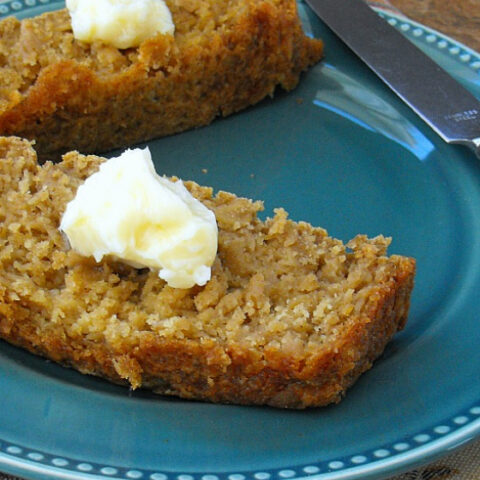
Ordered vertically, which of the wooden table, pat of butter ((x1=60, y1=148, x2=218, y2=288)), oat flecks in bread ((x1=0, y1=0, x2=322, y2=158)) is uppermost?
the wooden table

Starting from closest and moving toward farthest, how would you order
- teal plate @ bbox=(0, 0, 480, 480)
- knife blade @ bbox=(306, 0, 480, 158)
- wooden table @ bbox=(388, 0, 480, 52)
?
teal plate @ bbox=(0, 0, 480, 480) → knife blade @ bbox=(306, 0, 480, 158) → wooden table @ bbox=(388, 0, 480, 52)

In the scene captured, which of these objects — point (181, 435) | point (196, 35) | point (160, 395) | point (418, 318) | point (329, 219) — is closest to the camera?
point (181, 435)

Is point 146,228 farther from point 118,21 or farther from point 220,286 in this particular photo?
point 118,21

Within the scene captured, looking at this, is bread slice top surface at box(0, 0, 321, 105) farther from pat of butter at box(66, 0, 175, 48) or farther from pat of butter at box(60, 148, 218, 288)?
pat of butter at box(60, 148, 218, 288)

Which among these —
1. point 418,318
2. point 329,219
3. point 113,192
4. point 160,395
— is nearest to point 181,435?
point 160,395

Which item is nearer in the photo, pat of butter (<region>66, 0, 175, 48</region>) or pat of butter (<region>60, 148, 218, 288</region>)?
pat of butter (<region>60, 148, 218, 288</region>)

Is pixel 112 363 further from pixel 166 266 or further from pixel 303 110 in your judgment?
pixel 303 110

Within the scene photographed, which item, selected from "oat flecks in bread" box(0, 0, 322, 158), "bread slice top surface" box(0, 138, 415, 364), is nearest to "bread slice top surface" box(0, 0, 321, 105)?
"oat flecks in bread" box(0, 0, 322, 158)
